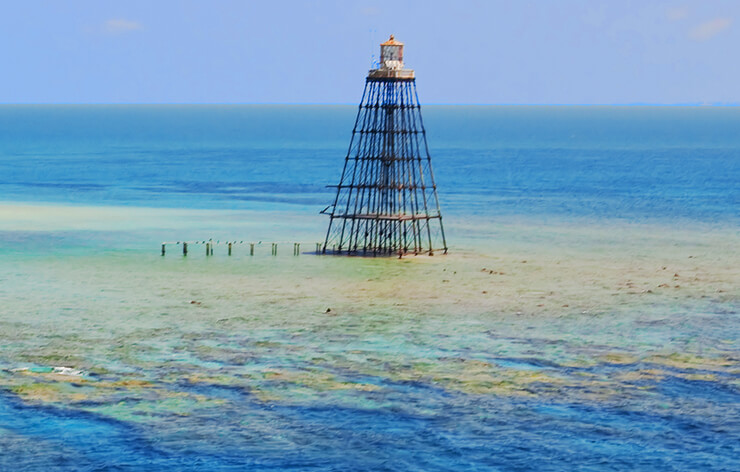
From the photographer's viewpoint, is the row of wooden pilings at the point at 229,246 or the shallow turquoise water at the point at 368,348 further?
the row of wooden pilings at the point at 229,246

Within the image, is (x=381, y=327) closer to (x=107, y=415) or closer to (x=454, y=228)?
(x=107, y=415)

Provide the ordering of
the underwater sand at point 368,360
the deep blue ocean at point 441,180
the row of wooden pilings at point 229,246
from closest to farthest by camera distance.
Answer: the underwater sand at point 368,360 < the row of wooden pilings at point 229,246 < the deep blue ocean at point 441,180

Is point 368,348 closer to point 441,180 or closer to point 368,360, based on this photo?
point 368,360

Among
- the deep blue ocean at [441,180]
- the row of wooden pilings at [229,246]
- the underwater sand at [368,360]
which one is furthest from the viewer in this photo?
the deep blue ocean at [441,180]

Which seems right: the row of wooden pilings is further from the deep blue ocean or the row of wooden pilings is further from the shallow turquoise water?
the deep blue ocean

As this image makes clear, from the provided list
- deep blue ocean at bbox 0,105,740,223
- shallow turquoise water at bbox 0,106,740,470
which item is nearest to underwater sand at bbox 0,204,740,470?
shallow turquoise water at bbox 0,106,740,470

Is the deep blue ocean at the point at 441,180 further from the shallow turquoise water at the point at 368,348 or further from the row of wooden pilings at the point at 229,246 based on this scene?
the row of wooden pilings at the point at 229,246

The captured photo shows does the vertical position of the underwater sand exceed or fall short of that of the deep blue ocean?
it exceeds it

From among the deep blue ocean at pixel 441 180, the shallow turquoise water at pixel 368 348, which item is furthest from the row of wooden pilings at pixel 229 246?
the deep blue ocean at pixel 441 180
